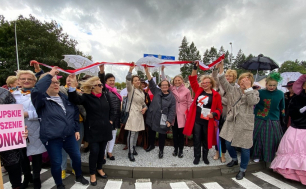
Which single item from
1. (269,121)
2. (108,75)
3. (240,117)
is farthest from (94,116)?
(269,121)

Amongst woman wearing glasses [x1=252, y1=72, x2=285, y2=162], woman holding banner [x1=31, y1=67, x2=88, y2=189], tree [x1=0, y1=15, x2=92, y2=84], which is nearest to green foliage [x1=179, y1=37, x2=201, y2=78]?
tree [x1=0, y1=15, x2=92, y2=84]

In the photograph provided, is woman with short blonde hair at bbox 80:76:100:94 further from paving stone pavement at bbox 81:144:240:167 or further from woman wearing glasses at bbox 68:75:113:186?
paving stone pavement at bbox 81:144:240:167

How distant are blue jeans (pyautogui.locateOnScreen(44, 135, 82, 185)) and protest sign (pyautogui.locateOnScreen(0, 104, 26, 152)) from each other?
0.40m

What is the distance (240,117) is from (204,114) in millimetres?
717

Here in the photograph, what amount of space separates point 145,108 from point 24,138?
2.47 m

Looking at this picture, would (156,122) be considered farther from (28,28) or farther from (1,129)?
(28,28)

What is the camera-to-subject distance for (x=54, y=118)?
2559mm

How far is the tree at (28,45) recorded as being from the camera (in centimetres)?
1736

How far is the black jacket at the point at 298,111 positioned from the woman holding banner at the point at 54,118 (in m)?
4.44

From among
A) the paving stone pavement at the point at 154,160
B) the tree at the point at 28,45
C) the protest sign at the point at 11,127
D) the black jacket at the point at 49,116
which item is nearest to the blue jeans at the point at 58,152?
the black jacket at the point at 49,116

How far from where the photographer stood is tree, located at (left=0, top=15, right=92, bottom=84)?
683 inches

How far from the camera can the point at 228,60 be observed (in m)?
55.7

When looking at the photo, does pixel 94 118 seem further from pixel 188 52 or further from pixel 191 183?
pixel 188 52

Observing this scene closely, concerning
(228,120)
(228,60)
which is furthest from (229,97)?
(228,60)
